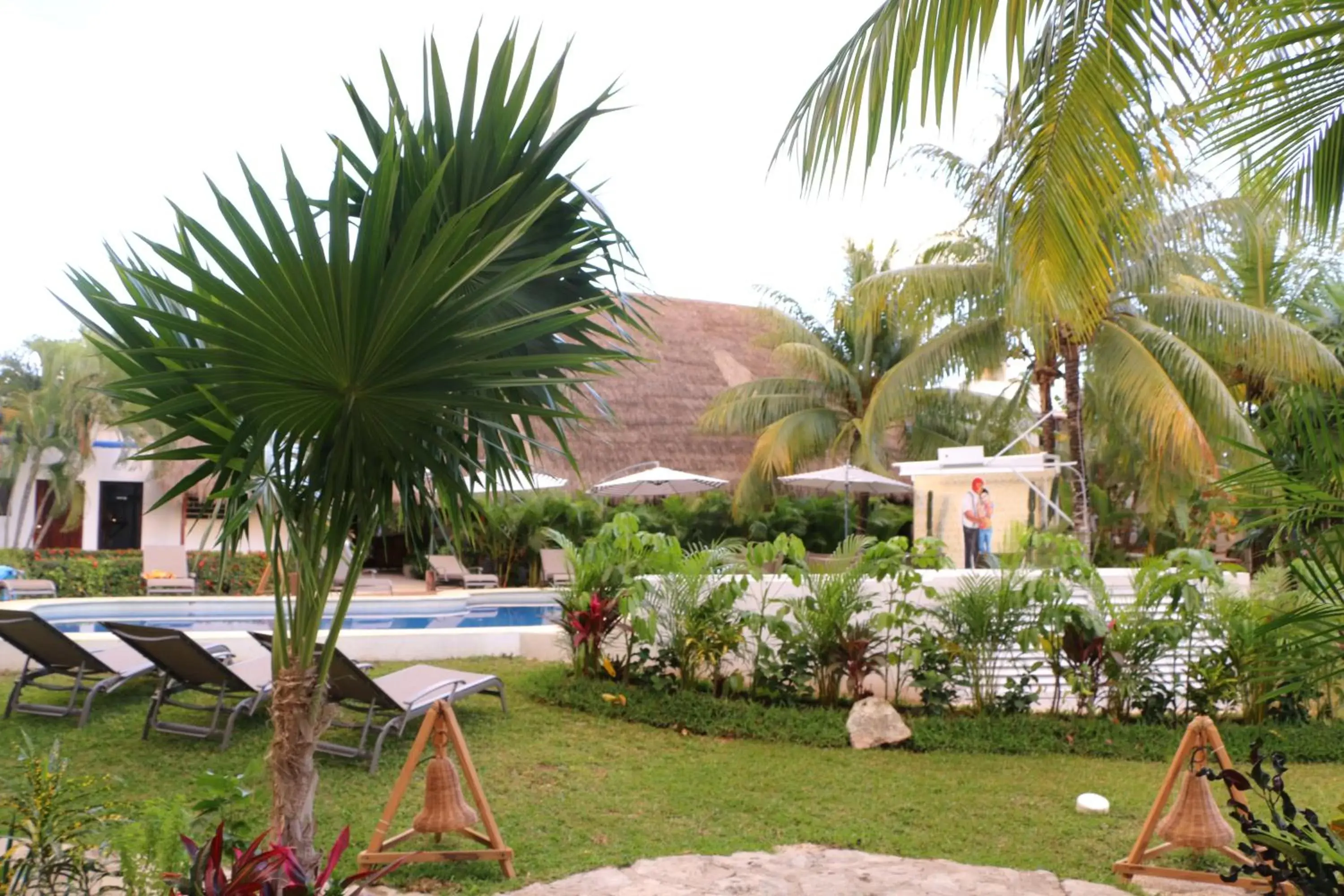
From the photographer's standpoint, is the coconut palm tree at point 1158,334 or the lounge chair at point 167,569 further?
the lounge chair at point 167,569

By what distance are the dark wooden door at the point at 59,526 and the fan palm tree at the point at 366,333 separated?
71.9ft

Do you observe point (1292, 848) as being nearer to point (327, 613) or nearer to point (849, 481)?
point (327, 613)

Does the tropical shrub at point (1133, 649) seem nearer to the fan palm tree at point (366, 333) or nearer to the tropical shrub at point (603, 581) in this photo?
the tropical shrub at point (603, 581)

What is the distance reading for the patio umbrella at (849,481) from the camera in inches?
623

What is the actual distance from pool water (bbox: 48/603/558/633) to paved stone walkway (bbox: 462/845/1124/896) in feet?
21.4

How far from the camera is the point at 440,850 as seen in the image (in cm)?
433

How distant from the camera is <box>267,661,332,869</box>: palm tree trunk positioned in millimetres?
3230

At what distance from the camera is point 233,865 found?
250cm

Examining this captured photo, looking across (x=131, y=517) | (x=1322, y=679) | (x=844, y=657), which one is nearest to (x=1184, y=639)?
(x=844, y=657)

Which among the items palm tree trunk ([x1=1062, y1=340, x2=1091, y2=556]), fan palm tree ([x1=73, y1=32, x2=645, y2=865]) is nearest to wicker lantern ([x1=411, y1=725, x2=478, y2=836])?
fan palm tree ([x1=73, y1=32, x2=645, y2=865])

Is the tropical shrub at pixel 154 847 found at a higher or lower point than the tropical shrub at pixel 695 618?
A: lower

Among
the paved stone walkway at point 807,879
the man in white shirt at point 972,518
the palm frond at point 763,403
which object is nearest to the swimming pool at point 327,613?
the man in white shirt at point 972,518

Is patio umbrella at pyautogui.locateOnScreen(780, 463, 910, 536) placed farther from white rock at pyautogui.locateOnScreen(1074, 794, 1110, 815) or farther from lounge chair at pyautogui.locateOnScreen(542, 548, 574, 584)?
white rock at pyautogui.locateOnScreen(1074, 794, 1110, 815)

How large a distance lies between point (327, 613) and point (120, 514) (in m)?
13.4
